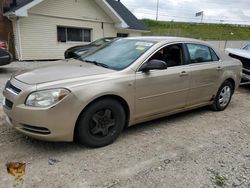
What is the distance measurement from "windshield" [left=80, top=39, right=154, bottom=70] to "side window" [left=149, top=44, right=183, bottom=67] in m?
0.23

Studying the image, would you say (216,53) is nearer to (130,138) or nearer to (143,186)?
(130,138)

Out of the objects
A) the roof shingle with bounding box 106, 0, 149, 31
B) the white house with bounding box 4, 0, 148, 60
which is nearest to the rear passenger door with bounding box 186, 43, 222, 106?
the white house with bounding box 4, 0, 148, 60

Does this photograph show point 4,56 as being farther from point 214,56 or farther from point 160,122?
point 214,56

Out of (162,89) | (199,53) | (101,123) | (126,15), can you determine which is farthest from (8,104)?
(126,15)

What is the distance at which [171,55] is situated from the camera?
4.80 meters

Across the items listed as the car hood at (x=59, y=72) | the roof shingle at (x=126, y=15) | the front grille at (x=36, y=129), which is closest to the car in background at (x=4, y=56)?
the car hood at (x=59, y=72)

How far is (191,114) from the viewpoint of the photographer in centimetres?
566

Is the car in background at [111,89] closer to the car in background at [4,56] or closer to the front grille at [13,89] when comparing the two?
the front grille at [13,89]

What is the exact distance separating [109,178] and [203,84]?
9.63ft

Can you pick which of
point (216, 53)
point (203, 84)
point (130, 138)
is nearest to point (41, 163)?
point (130, 138)

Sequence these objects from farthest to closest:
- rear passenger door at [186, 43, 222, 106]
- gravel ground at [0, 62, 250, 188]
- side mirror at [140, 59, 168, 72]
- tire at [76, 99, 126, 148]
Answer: rear passenger door at [186, 43, 222, 106] → side mirror at [140, 59, 168, 72] → tire at [76, 99, 126, 148] → gravel ground at [0, 62, 250, 188]

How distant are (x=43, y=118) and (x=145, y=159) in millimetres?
1407

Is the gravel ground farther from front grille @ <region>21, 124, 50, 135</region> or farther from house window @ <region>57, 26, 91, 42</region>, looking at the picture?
house window @ <region>57, 26, 91, 42</region>

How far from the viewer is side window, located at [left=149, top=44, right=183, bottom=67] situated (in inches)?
180
